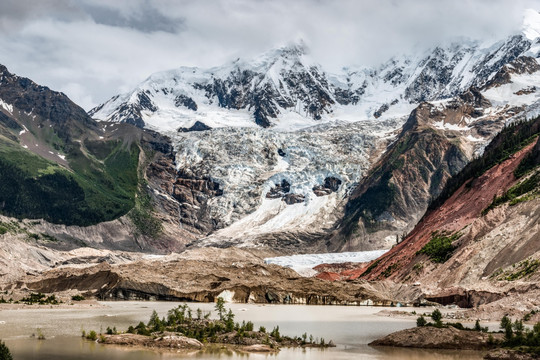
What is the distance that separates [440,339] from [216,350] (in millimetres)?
14374

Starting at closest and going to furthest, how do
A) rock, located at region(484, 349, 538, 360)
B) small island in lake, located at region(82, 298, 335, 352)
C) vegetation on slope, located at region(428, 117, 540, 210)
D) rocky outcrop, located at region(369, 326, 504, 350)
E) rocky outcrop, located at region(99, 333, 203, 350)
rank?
1. rock, located at region(484, 349, 538, 360)
2. rocky outcrop, located at region(99, 333, 203, 350)
3. small island in lake, located at region(82, 298, 335, 352)
4. rocky outcrop, located at region(369, 326, 504, 350)
5. vegetation on slope, located at region(428, 117, 540, 210)

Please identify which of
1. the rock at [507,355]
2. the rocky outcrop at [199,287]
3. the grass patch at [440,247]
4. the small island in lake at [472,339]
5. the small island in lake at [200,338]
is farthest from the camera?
the grass patch at [440,247]

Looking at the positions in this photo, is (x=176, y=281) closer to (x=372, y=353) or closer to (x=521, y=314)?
(x=521, y=314)

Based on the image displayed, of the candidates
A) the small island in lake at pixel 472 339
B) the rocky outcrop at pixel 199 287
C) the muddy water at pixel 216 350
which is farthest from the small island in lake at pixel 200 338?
→ the rocky outcrop at pixel 199 287

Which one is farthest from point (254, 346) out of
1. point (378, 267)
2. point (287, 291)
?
point (378, 267)

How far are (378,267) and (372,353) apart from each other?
104m

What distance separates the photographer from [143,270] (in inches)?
5079

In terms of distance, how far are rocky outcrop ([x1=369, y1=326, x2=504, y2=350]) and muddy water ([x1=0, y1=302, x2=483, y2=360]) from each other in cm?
148

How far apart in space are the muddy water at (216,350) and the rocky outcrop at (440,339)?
1.48 metres

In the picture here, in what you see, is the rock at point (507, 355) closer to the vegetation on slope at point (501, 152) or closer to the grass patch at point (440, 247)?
the grass patch at point (440, 247)

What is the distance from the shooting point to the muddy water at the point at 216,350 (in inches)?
1628

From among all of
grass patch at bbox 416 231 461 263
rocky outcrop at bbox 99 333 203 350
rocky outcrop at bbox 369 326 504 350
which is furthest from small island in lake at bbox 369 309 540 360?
grass patch at bbox 416 231 461 263

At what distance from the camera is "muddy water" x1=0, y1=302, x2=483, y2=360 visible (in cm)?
4134

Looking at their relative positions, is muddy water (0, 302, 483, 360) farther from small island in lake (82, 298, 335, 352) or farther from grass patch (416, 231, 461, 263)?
grass patch (416, 231, 461, 263)
